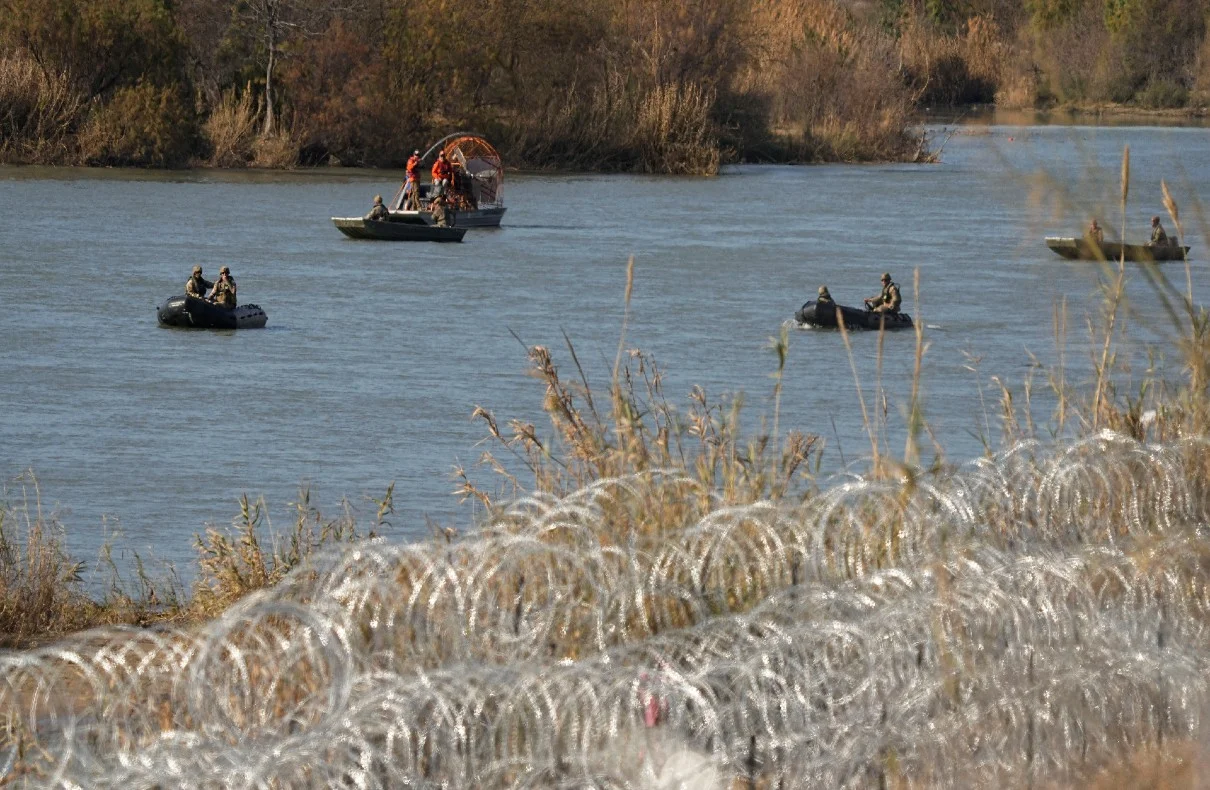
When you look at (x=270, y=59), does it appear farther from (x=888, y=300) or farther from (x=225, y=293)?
(x=888, y=300)

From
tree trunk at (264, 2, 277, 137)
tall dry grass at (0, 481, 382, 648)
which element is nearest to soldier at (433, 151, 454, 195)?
tree trunk at (264, 2, 277, 137)

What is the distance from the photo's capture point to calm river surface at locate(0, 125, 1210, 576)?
1512 centimetres

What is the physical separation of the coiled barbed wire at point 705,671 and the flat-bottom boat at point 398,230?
1259 inches

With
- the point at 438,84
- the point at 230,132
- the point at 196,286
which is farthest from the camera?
the point at 438,84

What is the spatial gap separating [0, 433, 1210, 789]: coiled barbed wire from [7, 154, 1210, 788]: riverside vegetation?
0.01 metres

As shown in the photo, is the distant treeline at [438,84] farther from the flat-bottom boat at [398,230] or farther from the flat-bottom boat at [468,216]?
the flat-bottom boat at [398,230]

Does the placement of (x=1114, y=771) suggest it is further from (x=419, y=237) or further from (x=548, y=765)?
(x=419, y=237)

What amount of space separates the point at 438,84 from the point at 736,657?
5468cm

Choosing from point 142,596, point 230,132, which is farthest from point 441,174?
point 142,596

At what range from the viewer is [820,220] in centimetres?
4216

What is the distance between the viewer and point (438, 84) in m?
57.9

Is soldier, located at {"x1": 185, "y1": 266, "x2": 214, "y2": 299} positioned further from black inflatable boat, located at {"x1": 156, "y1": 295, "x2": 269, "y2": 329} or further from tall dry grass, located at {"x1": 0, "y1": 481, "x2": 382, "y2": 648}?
tall dry grass, located at {"x1": 0, "y1": 481, "x2": 382, "y2": 648}

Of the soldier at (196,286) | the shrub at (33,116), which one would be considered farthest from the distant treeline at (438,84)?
the soldier at (196,286)

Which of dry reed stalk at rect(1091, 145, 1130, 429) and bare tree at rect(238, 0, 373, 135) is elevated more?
bare tree at rect(238, 0, 373, 135)
